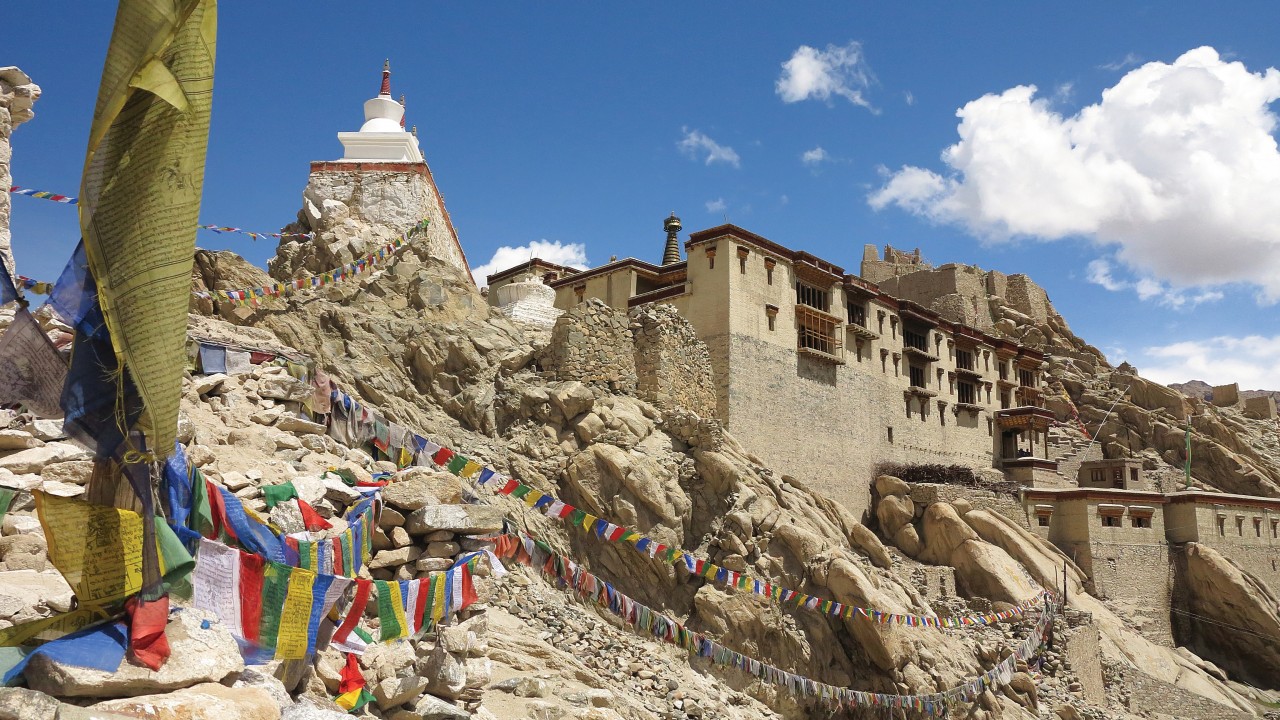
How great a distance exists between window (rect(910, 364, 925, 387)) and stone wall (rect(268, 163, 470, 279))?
20616 millimetres

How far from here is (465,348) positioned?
24.3m

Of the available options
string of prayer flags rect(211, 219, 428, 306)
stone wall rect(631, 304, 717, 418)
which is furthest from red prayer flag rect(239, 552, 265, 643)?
stone wall rect(631, 304, 717, 418)

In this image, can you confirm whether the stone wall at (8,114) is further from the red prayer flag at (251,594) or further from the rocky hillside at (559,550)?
the red prayer flag at (251,594)

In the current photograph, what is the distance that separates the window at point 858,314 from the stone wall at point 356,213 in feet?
51.7

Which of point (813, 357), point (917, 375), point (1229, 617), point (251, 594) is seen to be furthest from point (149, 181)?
point (1229, 617)

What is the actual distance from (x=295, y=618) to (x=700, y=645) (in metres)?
13.0

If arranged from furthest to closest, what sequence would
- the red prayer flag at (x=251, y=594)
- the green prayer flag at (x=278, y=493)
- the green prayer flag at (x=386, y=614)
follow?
the green prayer flag at (x=278, y=493) → the green prayer flag at (x=386, y=614) → the red prayer flag at (x=251, y=594)

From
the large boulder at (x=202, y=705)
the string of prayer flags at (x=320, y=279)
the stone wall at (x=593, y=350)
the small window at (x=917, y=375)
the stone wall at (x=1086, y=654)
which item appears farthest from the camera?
the small window at (x=917, y=375)

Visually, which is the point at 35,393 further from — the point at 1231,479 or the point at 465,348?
the point at 1231,479

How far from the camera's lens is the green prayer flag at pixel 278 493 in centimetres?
974

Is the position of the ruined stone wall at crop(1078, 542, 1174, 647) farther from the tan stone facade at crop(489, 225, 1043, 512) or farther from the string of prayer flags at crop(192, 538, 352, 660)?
the string of prayer flags at crop(192, 538, 352, 660)

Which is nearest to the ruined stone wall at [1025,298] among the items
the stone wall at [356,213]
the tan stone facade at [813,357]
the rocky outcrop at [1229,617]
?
the tan stone facade at [813,357]

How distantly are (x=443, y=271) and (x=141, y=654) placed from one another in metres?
21.1

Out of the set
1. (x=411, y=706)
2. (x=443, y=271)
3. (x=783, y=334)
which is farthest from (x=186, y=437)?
(x=783, y=334)
